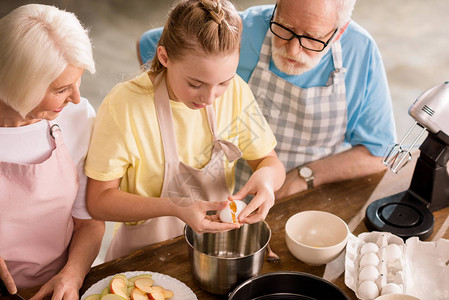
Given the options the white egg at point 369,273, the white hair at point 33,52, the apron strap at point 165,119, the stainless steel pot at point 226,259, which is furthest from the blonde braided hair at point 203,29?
the white egg at point 369,273

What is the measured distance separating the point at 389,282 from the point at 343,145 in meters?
1.10

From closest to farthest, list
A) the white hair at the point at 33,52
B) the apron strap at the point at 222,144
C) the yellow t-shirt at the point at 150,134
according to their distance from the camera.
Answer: the white hair at the point at 33,52, the yellow t-shirt at the point at 150,134, the apron strap at the point at 222,144

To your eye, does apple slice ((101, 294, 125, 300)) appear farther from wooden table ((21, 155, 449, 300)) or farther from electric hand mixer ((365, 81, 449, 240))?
electric hand mixer ((365, 81, 449, 240))

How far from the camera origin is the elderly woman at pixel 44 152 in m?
1.36

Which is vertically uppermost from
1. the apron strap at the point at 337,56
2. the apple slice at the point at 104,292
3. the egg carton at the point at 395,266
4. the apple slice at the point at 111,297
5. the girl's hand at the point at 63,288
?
the apron strap at the point at 337,56

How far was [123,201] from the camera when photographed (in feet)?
5.50

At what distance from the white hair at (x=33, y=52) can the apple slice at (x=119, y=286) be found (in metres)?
0.52

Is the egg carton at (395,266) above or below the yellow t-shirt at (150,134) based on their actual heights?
below

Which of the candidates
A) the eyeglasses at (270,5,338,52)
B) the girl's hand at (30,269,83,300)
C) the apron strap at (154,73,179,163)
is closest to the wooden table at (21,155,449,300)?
the girl's hand at (30,269,83,300)

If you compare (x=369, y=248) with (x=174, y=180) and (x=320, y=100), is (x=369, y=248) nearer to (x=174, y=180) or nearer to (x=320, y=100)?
(x=174, y=180)

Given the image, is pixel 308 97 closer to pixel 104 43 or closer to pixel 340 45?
pixel 340 45

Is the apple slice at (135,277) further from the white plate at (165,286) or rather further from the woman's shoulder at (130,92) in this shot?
the woman's shoulder at (130,92)

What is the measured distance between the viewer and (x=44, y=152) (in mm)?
1624

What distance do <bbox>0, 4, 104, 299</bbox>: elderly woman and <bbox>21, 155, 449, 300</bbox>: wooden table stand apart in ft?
0.44
